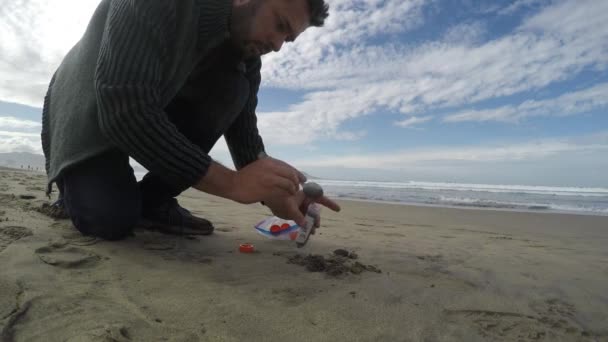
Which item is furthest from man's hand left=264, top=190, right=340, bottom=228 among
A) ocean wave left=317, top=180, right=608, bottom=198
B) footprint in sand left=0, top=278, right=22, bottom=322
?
ocean wave left=317, top=180, right=608, bottom=198

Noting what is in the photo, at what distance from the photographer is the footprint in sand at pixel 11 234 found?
1.62 meters

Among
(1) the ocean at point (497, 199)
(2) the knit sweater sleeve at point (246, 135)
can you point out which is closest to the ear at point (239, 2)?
(2) the knit sweater sleeve at point (246, 135)

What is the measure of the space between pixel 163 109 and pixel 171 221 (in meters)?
0.80

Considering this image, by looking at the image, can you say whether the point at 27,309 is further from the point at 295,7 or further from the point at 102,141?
the point at 295,7

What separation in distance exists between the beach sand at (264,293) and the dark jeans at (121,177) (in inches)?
4.4

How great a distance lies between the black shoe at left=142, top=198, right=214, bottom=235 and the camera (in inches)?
86.8

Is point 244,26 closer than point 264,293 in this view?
No

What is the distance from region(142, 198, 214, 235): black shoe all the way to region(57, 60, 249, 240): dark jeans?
9cm

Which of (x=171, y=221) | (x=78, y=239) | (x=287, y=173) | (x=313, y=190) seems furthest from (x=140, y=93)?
(x=171, y=221)

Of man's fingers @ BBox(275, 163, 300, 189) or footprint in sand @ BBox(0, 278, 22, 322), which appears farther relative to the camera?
man's fingers @ BBox(275, 163, 300, 189)

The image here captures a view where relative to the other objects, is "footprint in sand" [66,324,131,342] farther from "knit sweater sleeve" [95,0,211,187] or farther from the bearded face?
the bearded face

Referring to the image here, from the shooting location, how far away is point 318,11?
75.2 inches

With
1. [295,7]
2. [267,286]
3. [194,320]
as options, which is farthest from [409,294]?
[295,7]

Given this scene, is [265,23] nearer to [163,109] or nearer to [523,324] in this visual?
[163,109]
